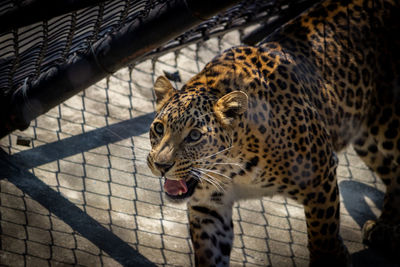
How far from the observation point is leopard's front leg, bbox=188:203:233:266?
4195 millimetres

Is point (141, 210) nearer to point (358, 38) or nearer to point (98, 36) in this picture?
point (98, 36)

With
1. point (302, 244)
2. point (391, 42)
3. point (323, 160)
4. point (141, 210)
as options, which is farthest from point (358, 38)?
point (141, 210)

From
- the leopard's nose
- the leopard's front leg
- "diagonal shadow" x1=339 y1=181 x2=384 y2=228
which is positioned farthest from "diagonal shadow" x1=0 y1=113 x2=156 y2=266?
"diagonal shadow" x1=339 y1=181 x2=384 y2=228

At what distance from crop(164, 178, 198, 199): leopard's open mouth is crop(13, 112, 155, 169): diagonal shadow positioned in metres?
2.00

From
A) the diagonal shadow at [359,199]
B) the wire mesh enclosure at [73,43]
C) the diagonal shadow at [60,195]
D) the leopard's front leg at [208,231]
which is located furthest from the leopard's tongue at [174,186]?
the diagonal shadow at [359,199]

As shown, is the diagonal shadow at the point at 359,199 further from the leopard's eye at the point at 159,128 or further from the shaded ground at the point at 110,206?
the leopard's eye at the point at 159,128

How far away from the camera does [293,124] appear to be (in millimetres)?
3934

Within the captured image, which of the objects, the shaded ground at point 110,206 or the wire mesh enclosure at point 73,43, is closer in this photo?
the wire mesh enclosure at point 73,43

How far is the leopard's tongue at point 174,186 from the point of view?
3725 millimetres

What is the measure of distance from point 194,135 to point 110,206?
1799 mm

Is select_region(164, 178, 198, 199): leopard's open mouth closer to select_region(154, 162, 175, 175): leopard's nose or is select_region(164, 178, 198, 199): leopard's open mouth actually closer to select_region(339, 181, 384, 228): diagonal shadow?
select_region(154, 162, 175, 175): leopard's nose

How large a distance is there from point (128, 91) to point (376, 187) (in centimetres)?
300

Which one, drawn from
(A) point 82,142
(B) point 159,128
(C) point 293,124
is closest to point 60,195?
(A) point 82,142

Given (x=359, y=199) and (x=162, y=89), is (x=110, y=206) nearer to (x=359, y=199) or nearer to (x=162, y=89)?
(x=162, y=89)
